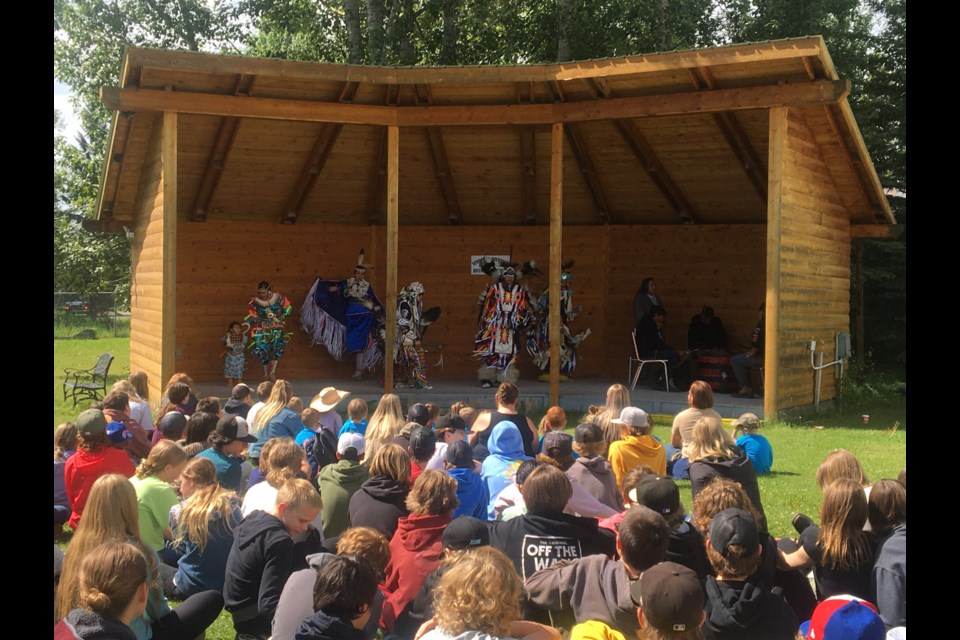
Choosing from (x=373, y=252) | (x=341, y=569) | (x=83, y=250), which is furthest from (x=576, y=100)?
(x=83, y=250)

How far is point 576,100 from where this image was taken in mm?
11859

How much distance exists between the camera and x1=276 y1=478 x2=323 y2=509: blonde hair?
435cm

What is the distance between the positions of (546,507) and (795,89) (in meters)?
7.70

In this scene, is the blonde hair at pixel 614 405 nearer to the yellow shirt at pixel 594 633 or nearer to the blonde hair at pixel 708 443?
the blonde hair at pixel 708 443

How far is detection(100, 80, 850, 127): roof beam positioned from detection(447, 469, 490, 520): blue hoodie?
7.04m

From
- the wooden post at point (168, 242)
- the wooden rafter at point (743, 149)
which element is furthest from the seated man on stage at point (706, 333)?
the wooden post at point (168, 242)

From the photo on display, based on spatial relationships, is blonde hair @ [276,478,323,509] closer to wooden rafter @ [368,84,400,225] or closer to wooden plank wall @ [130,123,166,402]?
wooden plank wall @ [130,123,166,402]

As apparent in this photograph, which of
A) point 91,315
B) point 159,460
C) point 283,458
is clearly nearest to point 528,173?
point 283,458

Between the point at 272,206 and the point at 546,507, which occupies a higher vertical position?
the point at 272,206

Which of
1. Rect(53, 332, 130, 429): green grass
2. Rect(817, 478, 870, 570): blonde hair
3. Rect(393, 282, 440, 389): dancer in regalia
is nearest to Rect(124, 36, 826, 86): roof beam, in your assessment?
Rect(393, 282, 440, 389): dancer in regalia

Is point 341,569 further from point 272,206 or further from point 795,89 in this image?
point 272,206

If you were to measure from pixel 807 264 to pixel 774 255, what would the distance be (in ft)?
4.74

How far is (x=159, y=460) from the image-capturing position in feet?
17.0

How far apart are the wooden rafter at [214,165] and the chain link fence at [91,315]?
17.0m
